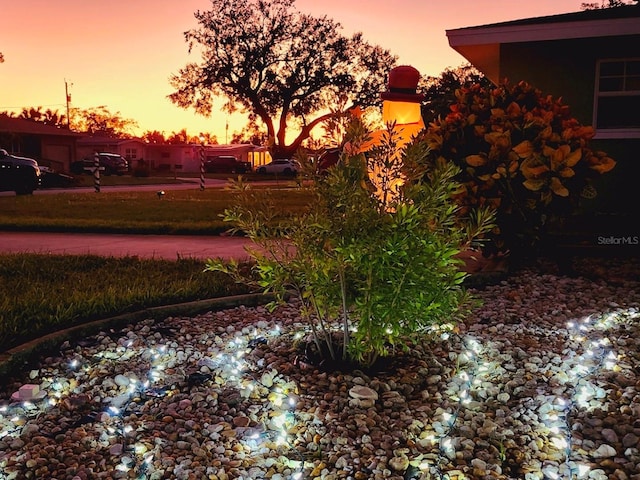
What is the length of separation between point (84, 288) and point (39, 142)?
3875cm

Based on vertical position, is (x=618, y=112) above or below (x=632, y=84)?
below

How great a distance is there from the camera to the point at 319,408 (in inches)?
108

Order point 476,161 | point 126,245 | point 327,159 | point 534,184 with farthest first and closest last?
point 126,245 → point 476,161 → point 534,184 → point 327,159

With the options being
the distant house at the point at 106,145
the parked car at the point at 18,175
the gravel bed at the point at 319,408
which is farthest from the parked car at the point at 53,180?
the distant house at the point at 106,145

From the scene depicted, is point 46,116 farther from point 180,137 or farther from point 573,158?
point 573,158

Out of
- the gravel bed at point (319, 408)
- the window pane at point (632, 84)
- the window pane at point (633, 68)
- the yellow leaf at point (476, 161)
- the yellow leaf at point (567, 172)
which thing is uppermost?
the window pane at point (633, 68)

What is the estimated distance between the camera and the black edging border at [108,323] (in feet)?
10.7

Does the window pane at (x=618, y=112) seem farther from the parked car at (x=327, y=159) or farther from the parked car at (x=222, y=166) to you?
the parked car at (x=222, y=166)

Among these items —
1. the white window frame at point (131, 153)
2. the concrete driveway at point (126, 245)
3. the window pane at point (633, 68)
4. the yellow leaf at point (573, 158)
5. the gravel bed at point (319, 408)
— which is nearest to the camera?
the gravel bed at point (319, 408)

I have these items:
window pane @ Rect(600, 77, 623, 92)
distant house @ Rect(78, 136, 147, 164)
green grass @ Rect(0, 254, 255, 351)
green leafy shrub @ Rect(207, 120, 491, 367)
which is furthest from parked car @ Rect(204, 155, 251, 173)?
green leafy shrub @ Rect(207, 120, 491, 367)

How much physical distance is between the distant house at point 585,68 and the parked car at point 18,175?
13654mm

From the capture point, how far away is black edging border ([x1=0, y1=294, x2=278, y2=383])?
10.7ft

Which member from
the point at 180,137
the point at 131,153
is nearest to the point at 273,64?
the point at 131,153

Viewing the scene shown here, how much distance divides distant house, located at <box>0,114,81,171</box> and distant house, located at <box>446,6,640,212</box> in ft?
103
